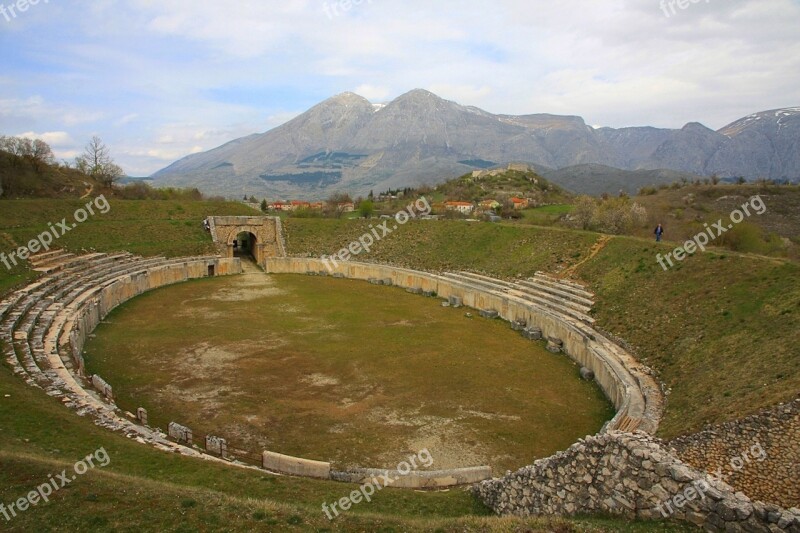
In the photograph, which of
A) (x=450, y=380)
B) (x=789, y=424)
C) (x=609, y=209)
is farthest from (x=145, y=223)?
(x=789, y=424)

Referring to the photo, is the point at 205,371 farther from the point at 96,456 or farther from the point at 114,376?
the point at 96,456

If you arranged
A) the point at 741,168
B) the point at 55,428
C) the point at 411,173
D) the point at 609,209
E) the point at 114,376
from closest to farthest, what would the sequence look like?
1. the point at 55,428
2. the point at 114,376
3. the point at 609,209
4. the point at 741,168
5. the point at 411,173

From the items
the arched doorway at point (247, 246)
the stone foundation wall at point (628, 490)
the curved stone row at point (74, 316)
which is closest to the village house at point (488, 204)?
the arched doorway at point (247, 246)

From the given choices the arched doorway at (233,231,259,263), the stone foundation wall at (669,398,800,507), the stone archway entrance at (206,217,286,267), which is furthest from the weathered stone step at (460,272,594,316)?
the arched doorway at (233,231,259,263)

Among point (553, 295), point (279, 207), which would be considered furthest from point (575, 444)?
point (279, 207)

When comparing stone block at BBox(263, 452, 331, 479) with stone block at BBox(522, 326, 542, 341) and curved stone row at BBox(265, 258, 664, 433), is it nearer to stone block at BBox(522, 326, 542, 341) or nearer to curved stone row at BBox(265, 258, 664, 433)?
curved stone row at BBox(265, 258, 664, 433)

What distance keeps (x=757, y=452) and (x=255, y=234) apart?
4203cm

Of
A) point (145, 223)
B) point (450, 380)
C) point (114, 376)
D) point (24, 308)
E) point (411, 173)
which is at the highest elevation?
point (411, 173)

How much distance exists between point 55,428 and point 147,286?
2335 cm

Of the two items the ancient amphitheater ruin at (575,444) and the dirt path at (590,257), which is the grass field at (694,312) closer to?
the dirt path at (590,257)

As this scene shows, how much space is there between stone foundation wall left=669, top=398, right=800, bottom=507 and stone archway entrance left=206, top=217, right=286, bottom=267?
38.2 metres

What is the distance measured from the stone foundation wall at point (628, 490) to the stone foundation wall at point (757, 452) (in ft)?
4.50

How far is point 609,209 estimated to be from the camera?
4012cm

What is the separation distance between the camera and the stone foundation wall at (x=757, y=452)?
27.5 ft
